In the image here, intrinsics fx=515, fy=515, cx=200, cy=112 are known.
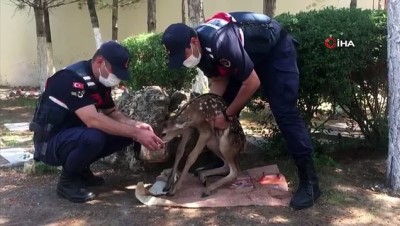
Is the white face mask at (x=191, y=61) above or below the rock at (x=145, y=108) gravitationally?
above

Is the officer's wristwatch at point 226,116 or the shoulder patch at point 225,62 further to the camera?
the officer's wristwatch at point 226,116

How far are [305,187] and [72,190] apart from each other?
1878mm

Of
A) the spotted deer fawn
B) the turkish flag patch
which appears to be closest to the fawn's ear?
the spotted deer fawn

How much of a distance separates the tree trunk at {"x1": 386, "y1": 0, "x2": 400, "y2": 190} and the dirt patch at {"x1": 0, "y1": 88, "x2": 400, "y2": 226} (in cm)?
25

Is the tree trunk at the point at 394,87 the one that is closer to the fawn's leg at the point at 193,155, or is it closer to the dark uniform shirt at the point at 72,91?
the fawn's leg at the point at 193,155

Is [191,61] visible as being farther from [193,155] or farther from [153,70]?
[153,70]

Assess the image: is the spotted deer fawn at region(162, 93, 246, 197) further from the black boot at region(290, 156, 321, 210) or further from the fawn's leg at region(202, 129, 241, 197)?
the black boot at region(290, 156, 321, 210)

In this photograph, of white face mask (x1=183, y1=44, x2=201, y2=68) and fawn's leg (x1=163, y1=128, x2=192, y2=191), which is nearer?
white face mask (x1=183, y1=44, x2=201, y2=68)

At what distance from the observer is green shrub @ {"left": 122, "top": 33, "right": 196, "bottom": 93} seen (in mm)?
5344

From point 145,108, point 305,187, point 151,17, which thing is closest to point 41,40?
point 151,17

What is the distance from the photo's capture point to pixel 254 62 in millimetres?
4117

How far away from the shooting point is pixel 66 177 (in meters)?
4.17

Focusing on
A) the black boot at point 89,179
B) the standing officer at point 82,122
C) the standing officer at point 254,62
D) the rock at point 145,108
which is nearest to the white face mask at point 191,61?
the standing officer at point 254,62

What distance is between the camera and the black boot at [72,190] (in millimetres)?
4168
